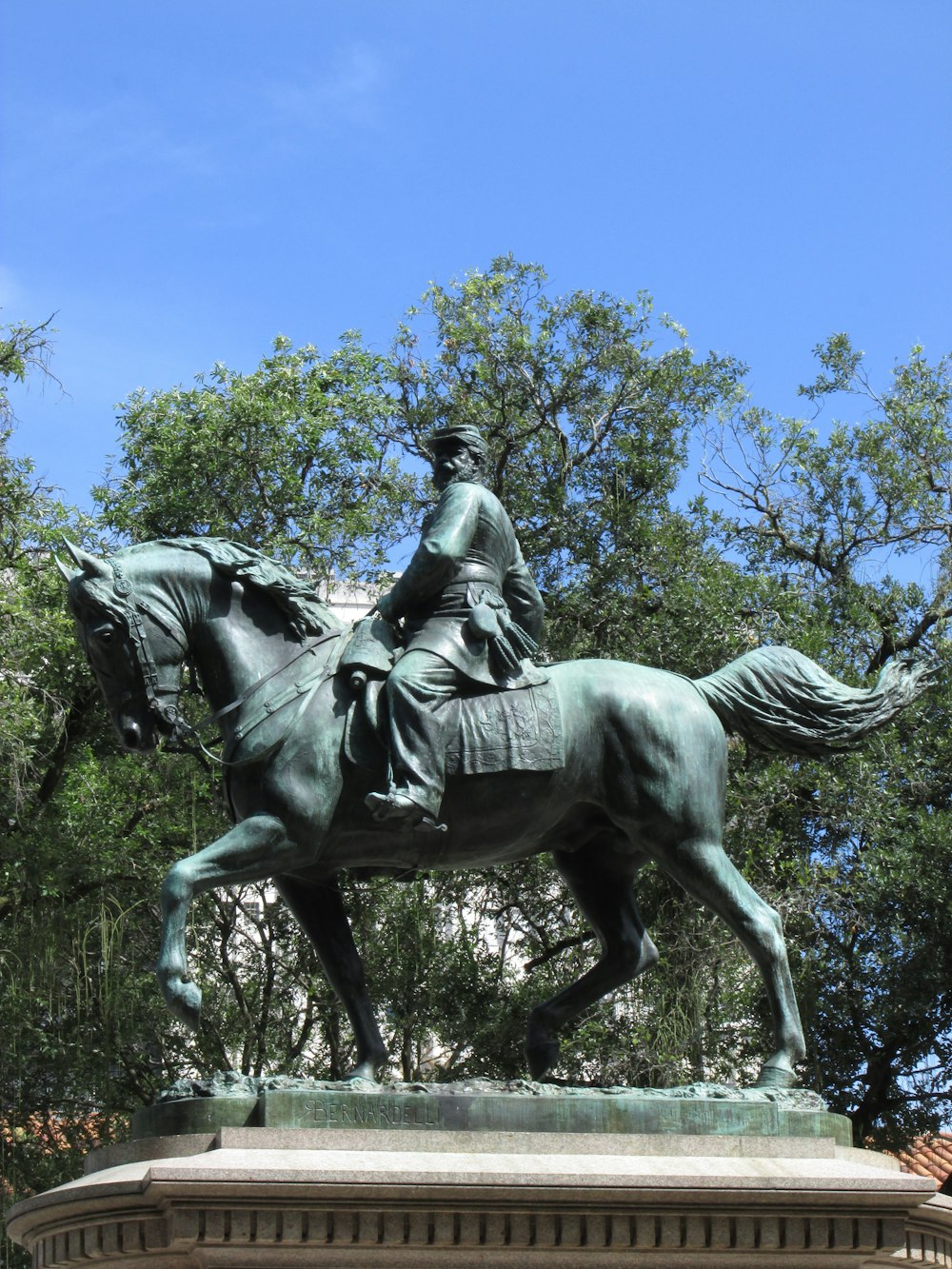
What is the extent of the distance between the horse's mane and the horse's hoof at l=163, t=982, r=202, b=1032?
1677 millimetres

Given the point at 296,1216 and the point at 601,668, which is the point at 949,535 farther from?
the point at 296,1216

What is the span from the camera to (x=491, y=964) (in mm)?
18125

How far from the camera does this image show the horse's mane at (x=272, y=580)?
8.40 metres

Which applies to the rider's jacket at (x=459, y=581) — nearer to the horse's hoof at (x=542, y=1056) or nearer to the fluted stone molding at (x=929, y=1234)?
the horse's hoof at (x=542, y=1056)

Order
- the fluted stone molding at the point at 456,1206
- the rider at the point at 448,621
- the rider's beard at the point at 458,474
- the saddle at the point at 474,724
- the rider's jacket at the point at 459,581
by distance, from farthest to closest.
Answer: the rider's beard at the point at 458,474 < the rider's jacket at the point at 459,581 < the saddle at the point at 474,724 < the rider at the point at 448,621 < the fluted stone molding at the point at 456,1206

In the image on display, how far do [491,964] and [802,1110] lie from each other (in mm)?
10538

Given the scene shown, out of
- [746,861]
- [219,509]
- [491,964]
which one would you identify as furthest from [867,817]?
[219,509]

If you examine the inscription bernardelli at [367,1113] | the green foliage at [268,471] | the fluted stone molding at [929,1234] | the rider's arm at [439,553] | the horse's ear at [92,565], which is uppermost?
the green foliage at [268,471]

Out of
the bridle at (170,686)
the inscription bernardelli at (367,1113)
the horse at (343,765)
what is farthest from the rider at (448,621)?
the inscription bernardelli at (367,1113)

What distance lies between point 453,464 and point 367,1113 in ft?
10.3

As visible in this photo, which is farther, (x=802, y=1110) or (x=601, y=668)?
(x=601, y=668)

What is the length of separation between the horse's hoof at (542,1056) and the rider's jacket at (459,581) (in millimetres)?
1690

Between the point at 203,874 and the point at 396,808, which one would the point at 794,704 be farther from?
the point at 203,874

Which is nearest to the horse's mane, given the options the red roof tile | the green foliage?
the green foliage
